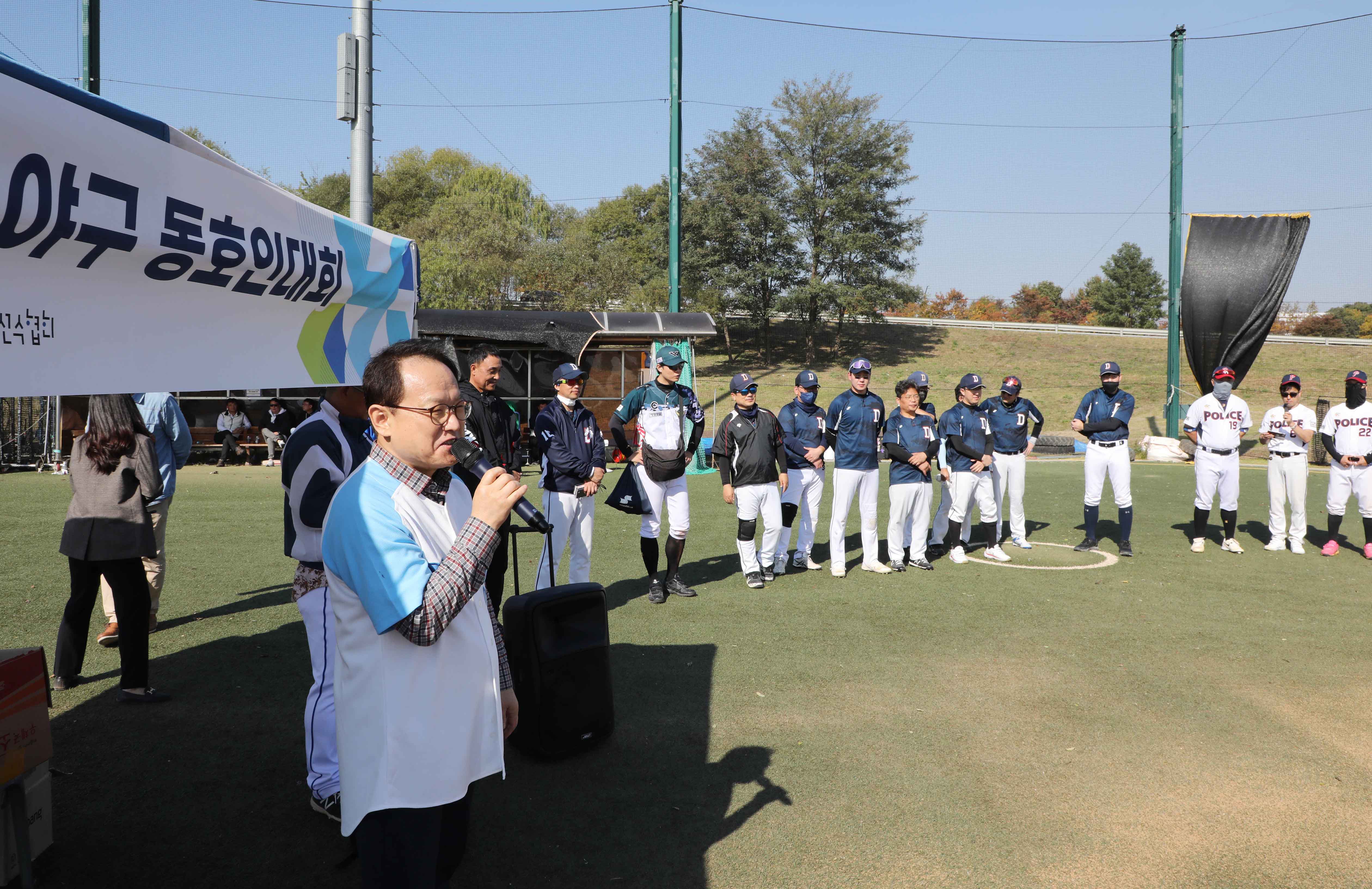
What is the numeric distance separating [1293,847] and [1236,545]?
7.77 metres

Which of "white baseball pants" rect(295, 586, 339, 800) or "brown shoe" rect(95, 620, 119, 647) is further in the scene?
"brown shoe" rect(95, 620, 119, 647)

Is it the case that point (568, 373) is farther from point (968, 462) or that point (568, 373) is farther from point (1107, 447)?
point (1107, 447)

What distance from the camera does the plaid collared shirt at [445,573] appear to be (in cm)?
216

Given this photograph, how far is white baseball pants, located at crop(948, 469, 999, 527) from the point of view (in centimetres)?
1024

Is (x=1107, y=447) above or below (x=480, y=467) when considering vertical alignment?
below

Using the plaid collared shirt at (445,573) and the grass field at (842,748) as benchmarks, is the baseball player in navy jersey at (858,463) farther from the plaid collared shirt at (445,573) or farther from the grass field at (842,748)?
the plaid collared shirt at (445,573)

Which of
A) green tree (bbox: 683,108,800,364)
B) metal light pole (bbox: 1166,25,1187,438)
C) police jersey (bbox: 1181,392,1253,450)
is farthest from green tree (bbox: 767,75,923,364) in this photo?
police jersey (bbox: 1181,392,1253,450)

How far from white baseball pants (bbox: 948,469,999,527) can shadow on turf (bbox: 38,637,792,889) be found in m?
5.49

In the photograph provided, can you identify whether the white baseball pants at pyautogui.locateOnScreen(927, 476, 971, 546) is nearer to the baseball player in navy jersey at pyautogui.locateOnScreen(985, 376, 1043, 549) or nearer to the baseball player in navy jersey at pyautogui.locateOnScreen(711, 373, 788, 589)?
the baseball player in navy jersey at pyautogui.locateOnScreen(985, 376, 1043, 549)

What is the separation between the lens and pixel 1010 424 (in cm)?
1073

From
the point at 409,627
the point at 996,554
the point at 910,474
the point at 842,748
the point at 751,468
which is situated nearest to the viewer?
the point at 409,627

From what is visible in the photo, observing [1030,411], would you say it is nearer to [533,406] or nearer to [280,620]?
[280,620]

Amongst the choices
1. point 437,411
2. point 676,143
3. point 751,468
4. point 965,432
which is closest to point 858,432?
point 751,468

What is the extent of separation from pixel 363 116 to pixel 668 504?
408 cm
